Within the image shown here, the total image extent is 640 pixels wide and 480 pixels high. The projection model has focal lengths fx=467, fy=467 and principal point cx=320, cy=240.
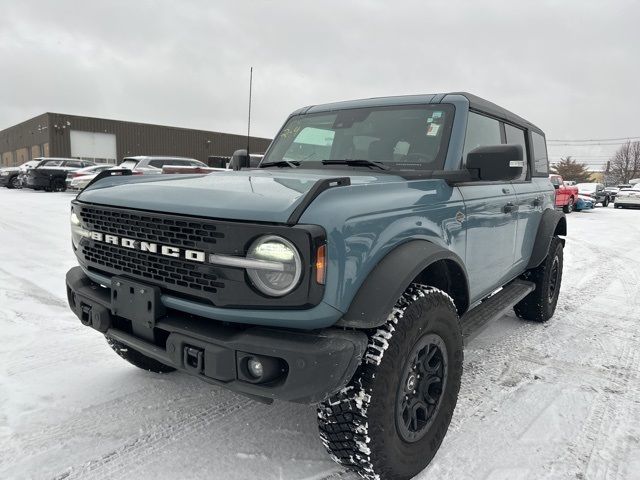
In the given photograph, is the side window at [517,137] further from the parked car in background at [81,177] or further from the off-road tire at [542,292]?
the parked car in background at [81,177]

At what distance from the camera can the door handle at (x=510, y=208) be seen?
326 centimetres

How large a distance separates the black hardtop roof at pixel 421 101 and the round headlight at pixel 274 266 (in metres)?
1.78

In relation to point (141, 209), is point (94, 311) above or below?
below

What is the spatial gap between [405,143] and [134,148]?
40.0 meters

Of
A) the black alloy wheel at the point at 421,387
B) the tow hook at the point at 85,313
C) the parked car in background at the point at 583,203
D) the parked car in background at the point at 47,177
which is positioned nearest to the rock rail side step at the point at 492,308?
the black alloy wheel at the point at 421,387

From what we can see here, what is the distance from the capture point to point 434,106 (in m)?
3.00

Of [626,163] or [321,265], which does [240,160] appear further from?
[626,163]

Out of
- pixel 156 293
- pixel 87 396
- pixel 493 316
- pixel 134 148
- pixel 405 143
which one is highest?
pixel 134 148

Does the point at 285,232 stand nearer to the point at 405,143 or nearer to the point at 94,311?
the point at 94,311

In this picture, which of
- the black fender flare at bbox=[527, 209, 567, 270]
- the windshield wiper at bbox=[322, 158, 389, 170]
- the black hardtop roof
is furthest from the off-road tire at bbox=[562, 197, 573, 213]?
the windshield wiper at bbox=[322, 158, 389, 170]

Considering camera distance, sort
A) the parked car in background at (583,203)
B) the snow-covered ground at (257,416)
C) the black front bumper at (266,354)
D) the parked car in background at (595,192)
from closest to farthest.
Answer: the black front bumper at (266,354) < the snow-covered ground at (257,416) < the parked car in background at (583,203) < the parked car in background at (595,192)

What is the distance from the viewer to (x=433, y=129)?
2893mm

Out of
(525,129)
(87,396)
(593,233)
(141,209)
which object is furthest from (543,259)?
(593,233)

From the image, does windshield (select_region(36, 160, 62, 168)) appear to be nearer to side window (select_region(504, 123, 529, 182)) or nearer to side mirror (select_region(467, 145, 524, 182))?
side window (select_region(504, 123, 529, 182))
